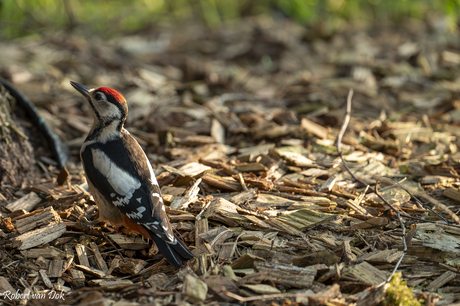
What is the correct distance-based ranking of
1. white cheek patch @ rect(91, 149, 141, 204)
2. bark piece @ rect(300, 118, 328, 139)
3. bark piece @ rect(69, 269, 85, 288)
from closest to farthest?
bark piece @ rect(69, 269, 85, 288), white cheek patch @ rect(91, 149, 141, 204), bark piece @ rect(300, 118, 328, 139)

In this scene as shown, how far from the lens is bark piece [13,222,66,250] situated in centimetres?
267

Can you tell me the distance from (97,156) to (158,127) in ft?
5.04

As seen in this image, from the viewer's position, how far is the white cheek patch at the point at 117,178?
109 inches

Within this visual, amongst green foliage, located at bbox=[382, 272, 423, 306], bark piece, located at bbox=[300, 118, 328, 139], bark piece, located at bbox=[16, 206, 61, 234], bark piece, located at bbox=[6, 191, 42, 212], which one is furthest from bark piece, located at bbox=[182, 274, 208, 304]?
bark piece, located at bbox=[300, 118, 328, 139]

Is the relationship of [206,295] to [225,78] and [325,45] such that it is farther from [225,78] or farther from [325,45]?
[325,45]

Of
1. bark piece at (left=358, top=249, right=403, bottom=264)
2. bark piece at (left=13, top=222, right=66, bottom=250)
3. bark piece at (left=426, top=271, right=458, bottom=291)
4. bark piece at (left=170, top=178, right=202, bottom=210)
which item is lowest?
bark piece at (left=426, top=271, right=458, bottom=291)

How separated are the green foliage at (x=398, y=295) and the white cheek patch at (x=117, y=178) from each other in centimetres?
162

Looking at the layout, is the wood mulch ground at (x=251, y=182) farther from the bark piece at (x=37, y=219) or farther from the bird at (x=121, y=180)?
the bird at (x=121, y=180)

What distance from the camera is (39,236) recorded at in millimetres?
2750

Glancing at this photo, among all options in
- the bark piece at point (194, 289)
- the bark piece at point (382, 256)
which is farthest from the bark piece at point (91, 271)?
the bark piece at point (382, 256)

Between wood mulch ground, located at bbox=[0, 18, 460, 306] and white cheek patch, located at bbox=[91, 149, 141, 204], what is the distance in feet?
1.14

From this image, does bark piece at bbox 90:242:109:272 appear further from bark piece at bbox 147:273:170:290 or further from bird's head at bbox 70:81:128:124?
bird's head at bbox 70:81:128:124

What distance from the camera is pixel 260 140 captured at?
421cm

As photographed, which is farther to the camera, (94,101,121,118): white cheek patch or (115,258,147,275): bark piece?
(94,101,121,118): white cheek patch
